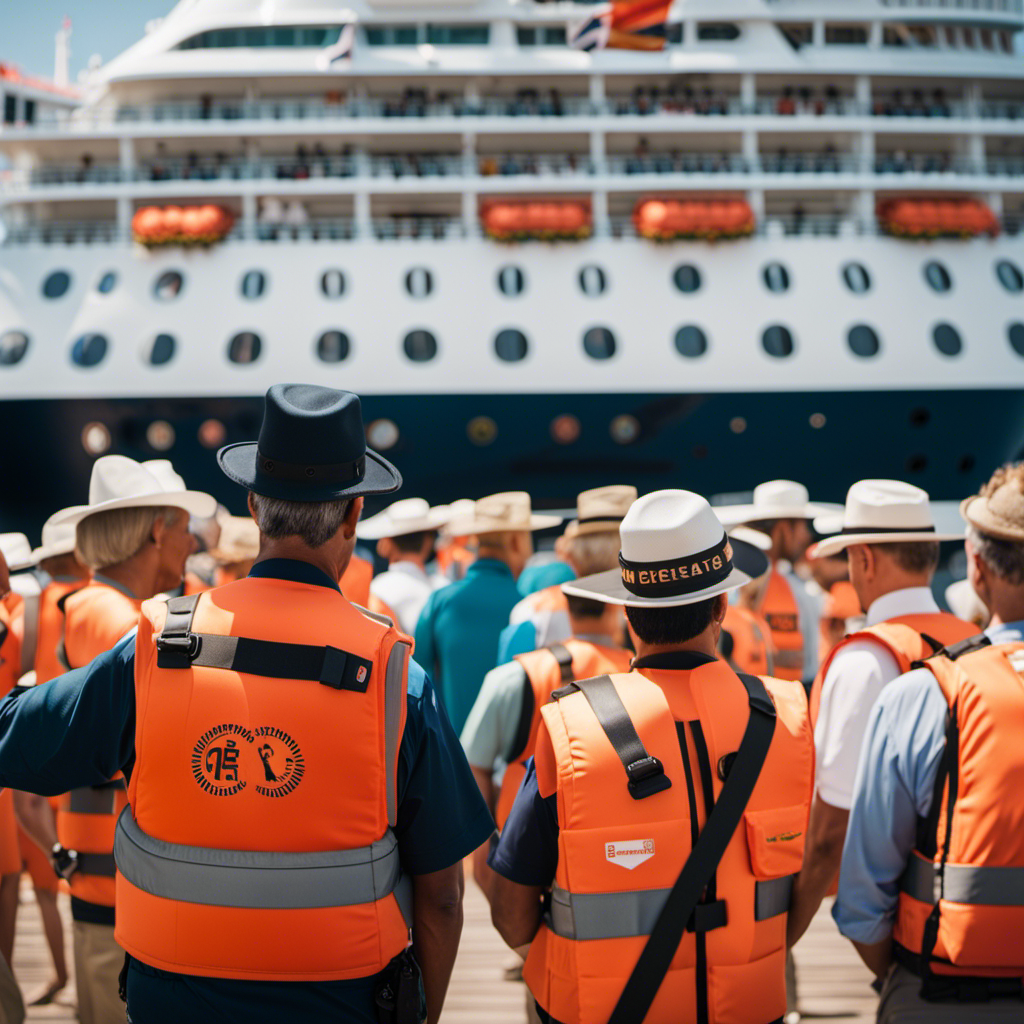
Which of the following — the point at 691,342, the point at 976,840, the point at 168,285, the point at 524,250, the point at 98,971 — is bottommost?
the point at 98,971

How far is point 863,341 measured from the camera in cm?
1488

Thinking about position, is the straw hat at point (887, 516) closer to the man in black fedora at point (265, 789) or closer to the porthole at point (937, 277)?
the man in black fedora at point (265, 789)

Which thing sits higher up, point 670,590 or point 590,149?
point 590,149

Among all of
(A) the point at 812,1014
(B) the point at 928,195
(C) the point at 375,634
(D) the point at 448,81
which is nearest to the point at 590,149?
(D) the point at 448,81

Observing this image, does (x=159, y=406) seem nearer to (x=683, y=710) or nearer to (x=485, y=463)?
(x=485, y=463)

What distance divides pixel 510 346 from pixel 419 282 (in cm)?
183

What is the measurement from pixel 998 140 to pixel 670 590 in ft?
61.2

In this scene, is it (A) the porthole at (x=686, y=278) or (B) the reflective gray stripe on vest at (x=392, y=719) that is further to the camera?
(A) the porthole at (x=686, y=278)

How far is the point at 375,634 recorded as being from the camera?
207 centimetres

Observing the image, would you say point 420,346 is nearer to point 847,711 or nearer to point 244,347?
point 244,347

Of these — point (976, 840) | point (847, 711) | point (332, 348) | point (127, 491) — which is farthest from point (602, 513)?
point (332, 348)

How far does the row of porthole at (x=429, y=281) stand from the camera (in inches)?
582

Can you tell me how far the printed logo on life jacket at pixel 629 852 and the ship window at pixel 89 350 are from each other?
14405 mm

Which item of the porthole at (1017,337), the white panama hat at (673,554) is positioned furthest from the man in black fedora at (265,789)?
the porthole at (1017,337)
